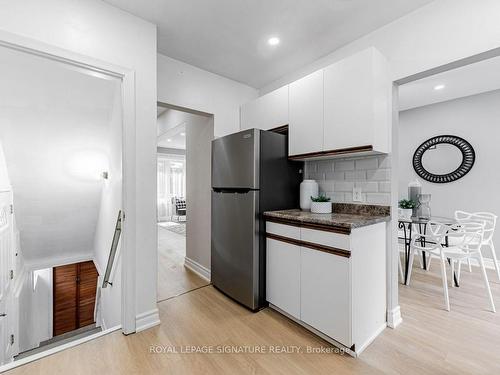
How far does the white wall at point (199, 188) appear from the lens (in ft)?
9.87

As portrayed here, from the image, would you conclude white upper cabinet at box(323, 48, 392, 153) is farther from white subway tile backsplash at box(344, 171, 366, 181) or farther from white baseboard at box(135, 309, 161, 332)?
white baseboard at box(135, 309, 161, 332)

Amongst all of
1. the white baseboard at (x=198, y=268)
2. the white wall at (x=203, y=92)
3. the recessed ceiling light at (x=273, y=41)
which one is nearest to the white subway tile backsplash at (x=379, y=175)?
the recessed ceiling light at (x=273, y=41)

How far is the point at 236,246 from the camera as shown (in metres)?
2.31

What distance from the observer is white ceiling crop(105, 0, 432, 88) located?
5.86 feet

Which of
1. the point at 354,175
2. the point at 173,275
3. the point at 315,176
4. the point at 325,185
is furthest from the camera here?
the point at 173,275

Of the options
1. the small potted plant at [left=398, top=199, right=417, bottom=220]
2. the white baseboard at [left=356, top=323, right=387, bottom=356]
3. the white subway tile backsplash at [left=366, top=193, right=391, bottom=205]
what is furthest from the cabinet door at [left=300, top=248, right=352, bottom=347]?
the small potted plant at [left=398, top=199, right=417, bottom=220]

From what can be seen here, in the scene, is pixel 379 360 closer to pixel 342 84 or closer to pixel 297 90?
pixel 342 84

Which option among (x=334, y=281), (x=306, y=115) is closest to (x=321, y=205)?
(x=334, y=281)

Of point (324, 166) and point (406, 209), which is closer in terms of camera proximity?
point (324, 166)

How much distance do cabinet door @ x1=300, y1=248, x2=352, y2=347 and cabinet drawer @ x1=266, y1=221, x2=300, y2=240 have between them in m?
0.14

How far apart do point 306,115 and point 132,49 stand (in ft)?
5.18

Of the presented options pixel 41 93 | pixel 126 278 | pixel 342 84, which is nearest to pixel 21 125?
pixel 41 93

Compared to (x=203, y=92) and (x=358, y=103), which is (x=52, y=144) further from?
(x=358, y=103)

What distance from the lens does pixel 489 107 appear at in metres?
3.34
